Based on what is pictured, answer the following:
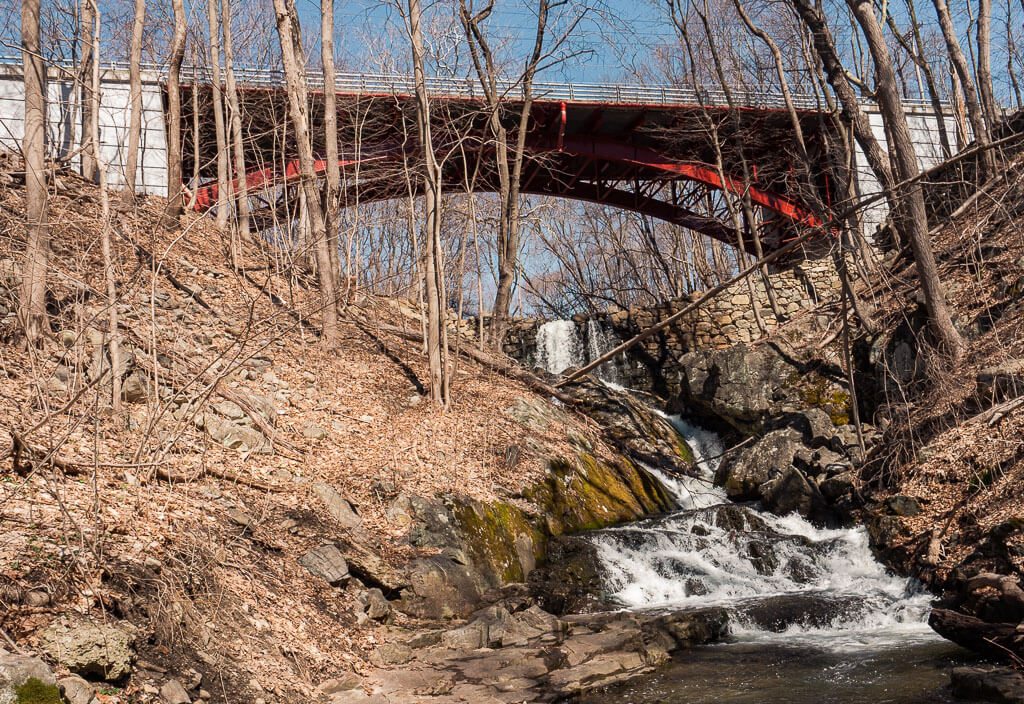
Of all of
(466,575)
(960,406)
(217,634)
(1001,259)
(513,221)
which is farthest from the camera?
(513,221)

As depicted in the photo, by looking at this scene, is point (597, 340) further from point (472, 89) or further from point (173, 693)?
point (173, 693)

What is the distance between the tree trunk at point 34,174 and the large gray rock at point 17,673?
4838 mm

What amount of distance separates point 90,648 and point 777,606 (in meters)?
6.66

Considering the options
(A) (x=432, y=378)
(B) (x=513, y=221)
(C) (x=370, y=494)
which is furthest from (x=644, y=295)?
(C) (x=370, y=494)

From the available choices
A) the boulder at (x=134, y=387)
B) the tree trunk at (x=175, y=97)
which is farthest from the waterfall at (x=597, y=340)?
the boulder at (x=134, y=387)

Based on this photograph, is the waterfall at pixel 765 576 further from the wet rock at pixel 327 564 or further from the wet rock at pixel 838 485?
the wet rock at pixel 327 564

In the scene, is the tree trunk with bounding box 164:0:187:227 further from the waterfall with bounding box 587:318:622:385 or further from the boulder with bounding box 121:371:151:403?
the waterfall with bounding box 587:318:622:385

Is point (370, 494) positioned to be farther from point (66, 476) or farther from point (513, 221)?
point (513, 221)

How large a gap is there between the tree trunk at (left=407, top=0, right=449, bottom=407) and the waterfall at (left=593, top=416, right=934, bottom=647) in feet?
10.8

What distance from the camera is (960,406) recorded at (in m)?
9.51

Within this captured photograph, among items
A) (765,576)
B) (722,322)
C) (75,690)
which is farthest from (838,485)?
(75,690)

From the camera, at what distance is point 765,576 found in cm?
933

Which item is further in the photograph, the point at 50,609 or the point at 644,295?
the point at 644,295

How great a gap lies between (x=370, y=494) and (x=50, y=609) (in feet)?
14.1
